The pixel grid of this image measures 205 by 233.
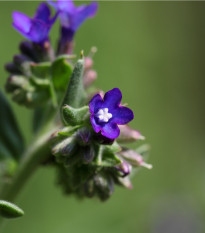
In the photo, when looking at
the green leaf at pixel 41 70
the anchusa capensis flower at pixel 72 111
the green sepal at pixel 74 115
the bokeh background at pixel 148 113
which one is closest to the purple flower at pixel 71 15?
the anchusa capensis flower at pixel 72 111

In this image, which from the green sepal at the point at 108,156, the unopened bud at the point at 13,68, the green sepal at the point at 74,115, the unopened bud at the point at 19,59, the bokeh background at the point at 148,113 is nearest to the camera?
the green sepal at the point at 74,115

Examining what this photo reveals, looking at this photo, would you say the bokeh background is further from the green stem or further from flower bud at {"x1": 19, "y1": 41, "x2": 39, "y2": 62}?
flower bud at {"x1": 19, "y1": 41, "x2": 39, "y2": 62}

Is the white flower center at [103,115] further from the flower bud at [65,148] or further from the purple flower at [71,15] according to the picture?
the purple flower at [71,15]

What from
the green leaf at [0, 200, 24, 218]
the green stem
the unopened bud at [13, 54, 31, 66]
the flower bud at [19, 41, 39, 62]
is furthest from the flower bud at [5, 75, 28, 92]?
the green leaf at [0, 200, 24, 218]

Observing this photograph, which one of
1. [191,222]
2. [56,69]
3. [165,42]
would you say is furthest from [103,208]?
[165,42]

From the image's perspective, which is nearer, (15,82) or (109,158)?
(109,158)

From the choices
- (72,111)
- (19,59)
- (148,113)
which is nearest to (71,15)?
(19,59)

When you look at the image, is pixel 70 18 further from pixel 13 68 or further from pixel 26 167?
pixel 26 167
